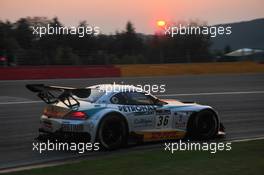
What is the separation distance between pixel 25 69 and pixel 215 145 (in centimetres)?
1418

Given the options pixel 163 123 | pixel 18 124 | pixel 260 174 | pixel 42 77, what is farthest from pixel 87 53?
pixel 260 174

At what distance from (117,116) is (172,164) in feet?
7.15

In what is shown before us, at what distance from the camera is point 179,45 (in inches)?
1387

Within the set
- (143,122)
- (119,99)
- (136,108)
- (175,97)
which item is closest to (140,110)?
(136,108)

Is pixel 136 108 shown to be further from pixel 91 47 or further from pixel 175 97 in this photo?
pixel 91 47

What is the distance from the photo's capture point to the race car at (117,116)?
9.24m

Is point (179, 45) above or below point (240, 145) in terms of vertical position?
above

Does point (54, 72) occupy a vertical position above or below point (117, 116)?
above

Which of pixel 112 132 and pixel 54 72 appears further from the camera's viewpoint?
pixel 54 72

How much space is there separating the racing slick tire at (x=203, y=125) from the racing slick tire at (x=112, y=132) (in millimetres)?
1608

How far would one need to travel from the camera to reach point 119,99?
388 inches

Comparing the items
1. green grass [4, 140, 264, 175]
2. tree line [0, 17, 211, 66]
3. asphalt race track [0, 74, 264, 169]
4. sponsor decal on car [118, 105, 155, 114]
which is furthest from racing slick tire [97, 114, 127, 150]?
tree line [0, 17, 211, 66]

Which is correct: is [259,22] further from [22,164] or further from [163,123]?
[22,164]

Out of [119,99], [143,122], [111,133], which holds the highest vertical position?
[119,99]
